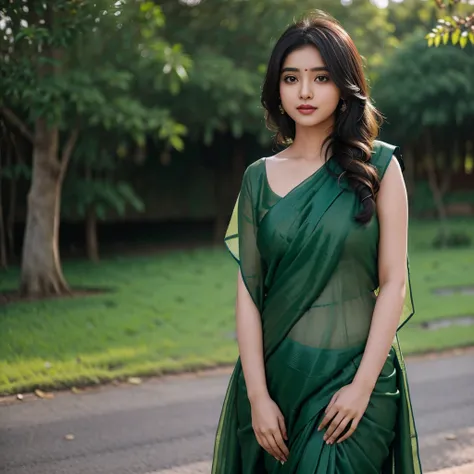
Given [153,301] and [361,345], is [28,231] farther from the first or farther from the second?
[361,345]

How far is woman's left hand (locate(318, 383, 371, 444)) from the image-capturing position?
221cm

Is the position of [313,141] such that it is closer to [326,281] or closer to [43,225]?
[326,281]

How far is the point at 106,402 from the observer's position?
620 cm

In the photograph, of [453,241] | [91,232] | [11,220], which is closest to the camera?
[11,220]

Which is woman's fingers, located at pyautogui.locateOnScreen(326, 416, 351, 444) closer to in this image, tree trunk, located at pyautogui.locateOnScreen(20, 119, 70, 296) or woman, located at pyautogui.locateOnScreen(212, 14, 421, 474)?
woman, located at pyautogui.locateOnScreen(212, 14, 421, 474)

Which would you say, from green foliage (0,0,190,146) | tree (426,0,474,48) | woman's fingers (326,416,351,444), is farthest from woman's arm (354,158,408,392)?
green foliage (0,0,190,146)

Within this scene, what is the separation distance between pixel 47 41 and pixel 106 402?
3549 mm

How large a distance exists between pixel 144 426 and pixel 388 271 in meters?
3.67

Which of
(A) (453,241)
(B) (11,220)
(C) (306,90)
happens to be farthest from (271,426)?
(A) (453,241)

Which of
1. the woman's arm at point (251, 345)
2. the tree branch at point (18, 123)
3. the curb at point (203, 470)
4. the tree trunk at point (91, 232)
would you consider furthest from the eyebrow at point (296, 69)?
the tree trunk at point (91, 232)

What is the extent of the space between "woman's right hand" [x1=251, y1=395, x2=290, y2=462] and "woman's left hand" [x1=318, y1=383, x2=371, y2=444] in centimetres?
13

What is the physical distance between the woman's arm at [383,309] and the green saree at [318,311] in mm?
33

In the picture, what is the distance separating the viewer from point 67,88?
10023 millimetres

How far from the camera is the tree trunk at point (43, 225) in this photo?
1144 centimetres
